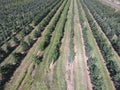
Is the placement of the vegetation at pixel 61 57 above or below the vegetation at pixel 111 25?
above

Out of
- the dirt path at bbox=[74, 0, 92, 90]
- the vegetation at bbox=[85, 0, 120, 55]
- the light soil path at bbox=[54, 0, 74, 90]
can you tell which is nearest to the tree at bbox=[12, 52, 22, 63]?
the light soil path at bbox=[54, 0, 74, 90]

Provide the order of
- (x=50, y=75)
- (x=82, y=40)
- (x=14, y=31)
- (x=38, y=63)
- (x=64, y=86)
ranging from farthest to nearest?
1. (x=14, y=31)
2. (x=82, y=40)
3. (x=38, y=63)
4. (x=50, y=75)
5. (x=64, y=86)

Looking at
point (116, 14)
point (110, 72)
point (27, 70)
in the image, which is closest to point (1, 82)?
point (27, 70)

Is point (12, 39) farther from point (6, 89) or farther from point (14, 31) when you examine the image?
point (6, 89)

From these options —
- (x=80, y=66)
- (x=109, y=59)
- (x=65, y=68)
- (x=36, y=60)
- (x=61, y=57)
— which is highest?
(x=36, y=60)

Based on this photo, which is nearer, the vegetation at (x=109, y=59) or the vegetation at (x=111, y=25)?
the vegetation at (x=109, y=59)

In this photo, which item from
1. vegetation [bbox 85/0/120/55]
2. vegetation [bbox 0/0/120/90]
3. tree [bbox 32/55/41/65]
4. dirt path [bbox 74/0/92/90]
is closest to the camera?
dirt path [bbox 74/0/92/90]

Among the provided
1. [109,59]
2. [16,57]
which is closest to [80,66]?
[109,59]

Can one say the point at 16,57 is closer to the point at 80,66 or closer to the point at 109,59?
the point at 80,66

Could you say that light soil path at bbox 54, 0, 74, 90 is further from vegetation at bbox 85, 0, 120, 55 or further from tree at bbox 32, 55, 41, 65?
vegetation at bbox 85, 0, 120, 55

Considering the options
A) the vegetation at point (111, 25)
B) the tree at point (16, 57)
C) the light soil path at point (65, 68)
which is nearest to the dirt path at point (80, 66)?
the light soil path at point (65, 68)

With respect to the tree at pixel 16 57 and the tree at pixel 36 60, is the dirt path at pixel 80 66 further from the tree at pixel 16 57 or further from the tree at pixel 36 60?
the tree at pixel 16 57
